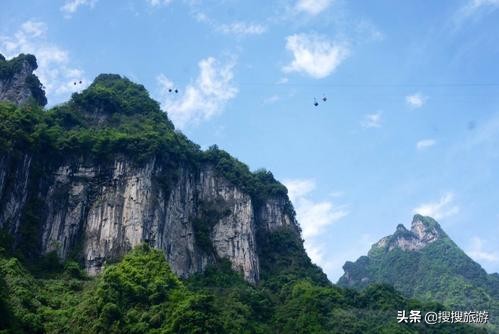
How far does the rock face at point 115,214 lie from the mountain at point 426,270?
108 ft

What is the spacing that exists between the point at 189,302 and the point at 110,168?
15.6m

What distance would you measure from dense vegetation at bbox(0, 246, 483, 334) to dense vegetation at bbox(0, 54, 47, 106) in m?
21.6

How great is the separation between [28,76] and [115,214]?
64.4 ft

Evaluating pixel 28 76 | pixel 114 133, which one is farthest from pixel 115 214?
pixel 28 76

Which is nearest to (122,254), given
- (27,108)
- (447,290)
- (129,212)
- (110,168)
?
(129,212)

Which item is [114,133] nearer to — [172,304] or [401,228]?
[172,304]

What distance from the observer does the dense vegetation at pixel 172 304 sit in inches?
1134

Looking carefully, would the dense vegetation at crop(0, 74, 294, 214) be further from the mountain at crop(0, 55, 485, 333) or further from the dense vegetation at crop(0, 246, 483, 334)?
the dense vegetation at crop(0, 246, 483, 334)

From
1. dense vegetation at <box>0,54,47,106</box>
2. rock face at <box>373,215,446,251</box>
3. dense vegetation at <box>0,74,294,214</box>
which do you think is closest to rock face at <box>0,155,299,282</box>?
dense vegetation at <box>0,74,294,214</box>

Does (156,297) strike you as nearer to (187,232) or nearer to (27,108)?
(187,232)

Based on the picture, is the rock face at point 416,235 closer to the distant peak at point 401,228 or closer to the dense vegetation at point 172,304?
the distant peak at point 401,228

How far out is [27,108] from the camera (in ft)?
140

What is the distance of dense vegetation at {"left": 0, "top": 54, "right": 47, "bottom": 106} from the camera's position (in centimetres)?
5328

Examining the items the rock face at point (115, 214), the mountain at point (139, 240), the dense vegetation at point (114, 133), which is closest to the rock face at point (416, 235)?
the dense vegetation at point (114, 133)
